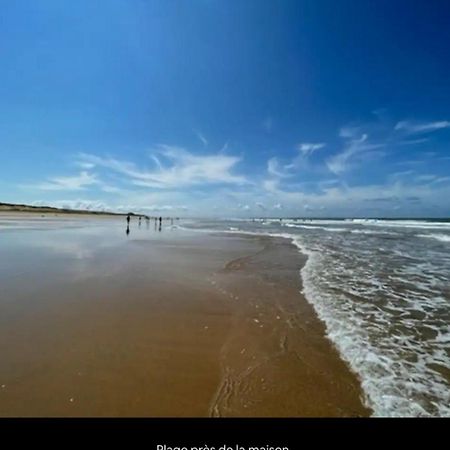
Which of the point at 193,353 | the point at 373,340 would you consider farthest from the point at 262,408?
the point at 373,340

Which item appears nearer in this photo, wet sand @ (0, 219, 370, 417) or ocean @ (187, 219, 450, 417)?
wet sand @ (0, 219, 370, 417)

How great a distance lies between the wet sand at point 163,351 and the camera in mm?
3203

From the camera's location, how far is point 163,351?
441 cm

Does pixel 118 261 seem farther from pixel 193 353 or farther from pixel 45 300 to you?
pixel 193 353

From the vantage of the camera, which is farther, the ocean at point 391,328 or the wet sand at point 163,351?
the ocean at point 391,328

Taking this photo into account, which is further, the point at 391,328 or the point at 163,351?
the point at 391,328

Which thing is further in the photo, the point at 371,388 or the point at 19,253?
the point at 19,253

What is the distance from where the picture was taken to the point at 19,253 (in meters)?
12.6

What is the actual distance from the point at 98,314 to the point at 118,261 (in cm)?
635

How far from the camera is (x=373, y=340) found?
504 centimetres

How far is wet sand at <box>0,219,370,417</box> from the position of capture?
3.20 m
